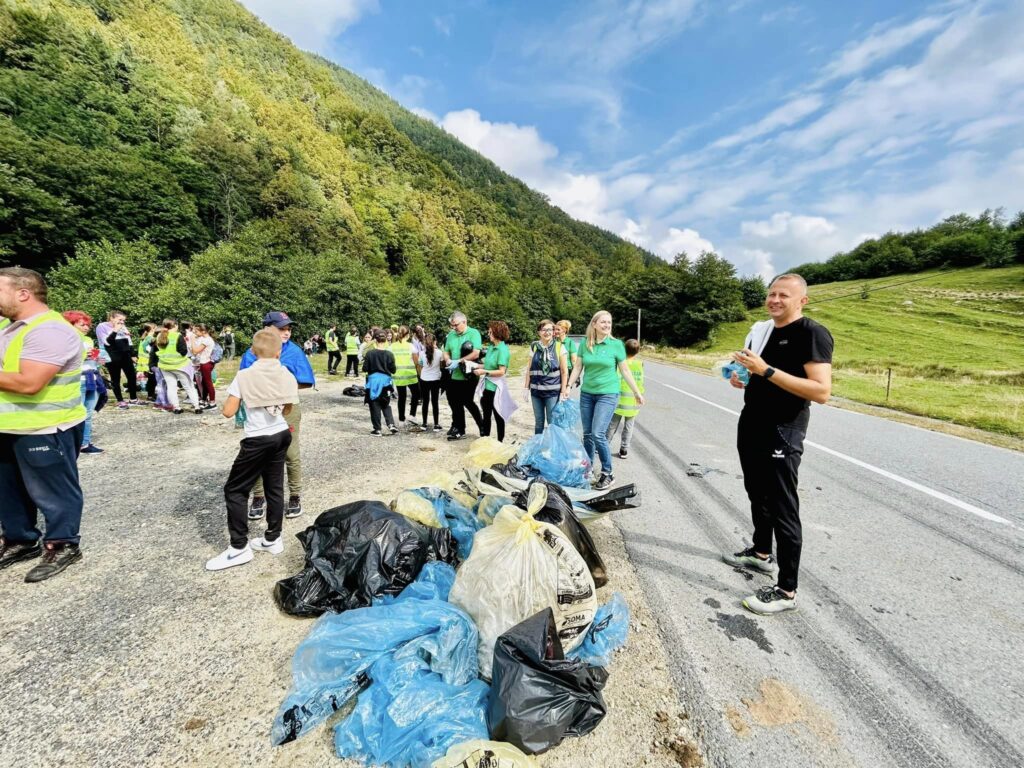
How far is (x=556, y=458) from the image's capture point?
3977 millimetres

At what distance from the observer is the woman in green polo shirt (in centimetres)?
452

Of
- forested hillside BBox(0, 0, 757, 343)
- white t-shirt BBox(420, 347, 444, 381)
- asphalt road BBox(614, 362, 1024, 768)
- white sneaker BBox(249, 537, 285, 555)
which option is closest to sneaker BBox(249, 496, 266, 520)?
white sneaker BBox(249, 537, 285, 555)

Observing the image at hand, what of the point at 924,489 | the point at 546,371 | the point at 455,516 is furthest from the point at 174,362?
the point at 924,489

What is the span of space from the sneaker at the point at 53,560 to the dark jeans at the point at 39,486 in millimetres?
61

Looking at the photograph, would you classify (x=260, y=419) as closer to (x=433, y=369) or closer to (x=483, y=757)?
(x=483, y=757)

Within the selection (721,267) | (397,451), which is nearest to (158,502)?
(397,451)

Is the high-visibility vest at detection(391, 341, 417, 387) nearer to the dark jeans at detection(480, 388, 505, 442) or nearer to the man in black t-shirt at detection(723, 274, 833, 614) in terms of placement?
the dark jeans at detection(480, 388, 505, 442)

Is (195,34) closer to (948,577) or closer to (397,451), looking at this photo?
(397,451)

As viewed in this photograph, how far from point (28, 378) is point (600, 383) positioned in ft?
14.6

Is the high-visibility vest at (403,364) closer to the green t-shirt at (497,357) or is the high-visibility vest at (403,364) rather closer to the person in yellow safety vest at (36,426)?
the green t-shirt at (497,357)

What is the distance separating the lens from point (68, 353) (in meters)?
2.73

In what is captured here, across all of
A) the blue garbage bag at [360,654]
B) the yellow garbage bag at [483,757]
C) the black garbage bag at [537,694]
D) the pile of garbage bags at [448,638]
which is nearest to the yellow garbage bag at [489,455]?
the pile of garbage bags at [448,638]

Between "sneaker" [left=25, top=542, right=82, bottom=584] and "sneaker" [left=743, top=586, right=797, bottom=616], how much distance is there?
4.61 meters

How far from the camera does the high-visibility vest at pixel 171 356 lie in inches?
299
